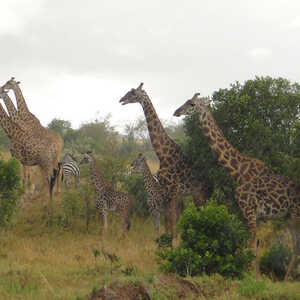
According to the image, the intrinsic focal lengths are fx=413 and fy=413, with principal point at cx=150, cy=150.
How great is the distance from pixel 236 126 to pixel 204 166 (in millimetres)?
1475

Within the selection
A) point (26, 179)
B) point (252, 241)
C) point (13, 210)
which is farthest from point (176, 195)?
point (26, 179)

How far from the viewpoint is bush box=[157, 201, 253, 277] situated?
24.8 feet

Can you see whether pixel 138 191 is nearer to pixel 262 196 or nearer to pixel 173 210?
pixel 173 210

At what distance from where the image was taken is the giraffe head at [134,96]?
11.7 meters

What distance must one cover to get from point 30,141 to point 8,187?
135 inches

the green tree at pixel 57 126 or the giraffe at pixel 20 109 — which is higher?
the green tree at pixel 57 126

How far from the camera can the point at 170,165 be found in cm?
1163

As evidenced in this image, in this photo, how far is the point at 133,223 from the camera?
14555 millimetres

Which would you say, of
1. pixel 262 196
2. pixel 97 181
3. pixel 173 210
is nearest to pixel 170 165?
pixel 173 210

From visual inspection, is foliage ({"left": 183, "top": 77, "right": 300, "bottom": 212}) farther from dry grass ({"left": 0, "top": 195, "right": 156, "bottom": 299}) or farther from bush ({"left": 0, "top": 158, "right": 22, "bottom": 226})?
bush ({"left": 0, "top": 158, "right": 22, "bottom": 226})

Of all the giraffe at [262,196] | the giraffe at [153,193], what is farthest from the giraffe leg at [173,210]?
the giraffe at [262,196]

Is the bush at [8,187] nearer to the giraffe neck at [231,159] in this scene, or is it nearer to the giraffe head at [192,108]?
the giraffe head at [192,108]

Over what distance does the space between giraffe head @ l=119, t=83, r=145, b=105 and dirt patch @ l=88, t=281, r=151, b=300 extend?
259 inches

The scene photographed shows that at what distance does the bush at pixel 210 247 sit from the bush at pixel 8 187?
16.6 ft
